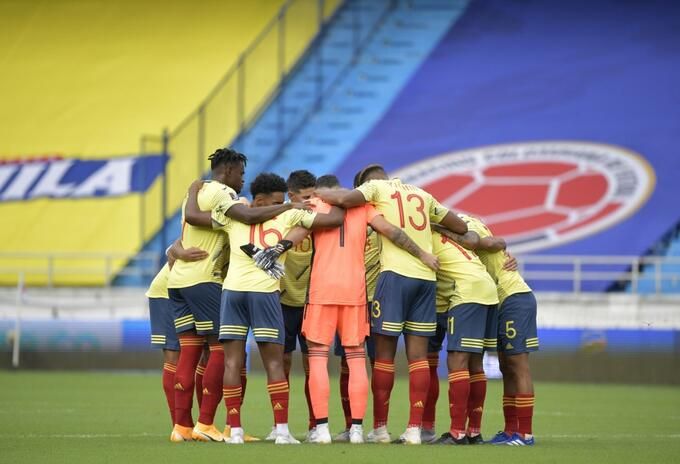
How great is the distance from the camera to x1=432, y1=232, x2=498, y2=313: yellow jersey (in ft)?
36.6

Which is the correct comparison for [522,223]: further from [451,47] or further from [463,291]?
[463,291]

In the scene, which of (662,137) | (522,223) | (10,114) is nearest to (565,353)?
(522,223)

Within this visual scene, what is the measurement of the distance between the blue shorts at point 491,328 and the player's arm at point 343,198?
149cm

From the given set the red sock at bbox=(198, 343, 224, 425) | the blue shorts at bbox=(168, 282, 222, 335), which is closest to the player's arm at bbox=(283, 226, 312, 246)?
the blue shorts at bbox=(168, 282, 222, 335)

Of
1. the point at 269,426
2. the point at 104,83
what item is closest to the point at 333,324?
Answer: the point at 269,426

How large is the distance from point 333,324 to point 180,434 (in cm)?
161

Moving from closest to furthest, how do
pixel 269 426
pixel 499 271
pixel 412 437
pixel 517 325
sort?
1. pixel 412 437
2. pixel 517 325
3. pixel 499 271
4. pixel 269 426

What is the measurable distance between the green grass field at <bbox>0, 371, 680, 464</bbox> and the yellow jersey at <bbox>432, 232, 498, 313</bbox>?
131 centimetres

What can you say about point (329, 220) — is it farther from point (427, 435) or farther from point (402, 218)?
point (427, 435)

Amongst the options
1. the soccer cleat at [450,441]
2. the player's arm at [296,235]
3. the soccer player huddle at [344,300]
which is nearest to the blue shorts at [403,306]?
the soccer player huddle at [344,300]

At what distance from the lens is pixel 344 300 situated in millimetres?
10883

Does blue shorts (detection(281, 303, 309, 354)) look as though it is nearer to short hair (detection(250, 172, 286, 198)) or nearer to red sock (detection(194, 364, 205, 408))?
red sock (detection(194, 364, 205, 408))

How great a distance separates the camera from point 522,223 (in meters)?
26.3

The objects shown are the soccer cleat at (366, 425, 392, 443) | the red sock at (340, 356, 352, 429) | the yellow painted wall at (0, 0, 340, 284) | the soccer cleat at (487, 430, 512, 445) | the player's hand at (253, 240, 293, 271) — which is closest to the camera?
the player's hand at (253, 240, 293, 271)
